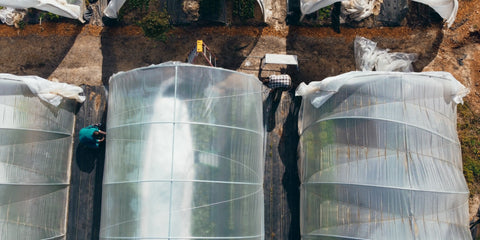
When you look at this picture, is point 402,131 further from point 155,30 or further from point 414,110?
point 155,30

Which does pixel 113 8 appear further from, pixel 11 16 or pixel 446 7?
pixel 446 7

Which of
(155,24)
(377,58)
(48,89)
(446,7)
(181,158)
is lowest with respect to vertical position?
(181,158)

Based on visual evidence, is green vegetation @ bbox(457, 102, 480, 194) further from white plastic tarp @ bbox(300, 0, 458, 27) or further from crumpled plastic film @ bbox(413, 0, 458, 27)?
white plastic tarp @ bbox(300, 0, 458, 27)

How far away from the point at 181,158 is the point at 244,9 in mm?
5843

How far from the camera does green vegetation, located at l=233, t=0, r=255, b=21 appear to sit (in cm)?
1098

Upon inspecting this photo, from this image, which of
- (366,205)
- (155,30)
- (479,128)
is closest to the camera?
(366,205)

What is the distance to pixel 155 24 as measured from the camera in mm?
9945

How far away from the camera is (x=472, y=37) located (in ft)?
36.1

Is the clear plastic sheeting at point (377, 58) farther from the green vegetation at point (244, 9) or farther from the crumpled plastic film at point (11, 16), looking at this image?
the crumpled plastic film at point (11, 16)

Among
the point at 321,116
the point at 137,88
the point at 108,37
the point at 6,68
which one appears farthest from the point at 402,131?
the point at 6,68

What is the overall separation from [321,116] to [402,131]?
2193 mm

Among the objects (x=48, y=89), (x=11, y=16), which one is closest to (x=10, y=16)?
(x=11, y=16)

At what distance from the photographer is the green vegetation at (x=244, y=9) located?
11.0 meters

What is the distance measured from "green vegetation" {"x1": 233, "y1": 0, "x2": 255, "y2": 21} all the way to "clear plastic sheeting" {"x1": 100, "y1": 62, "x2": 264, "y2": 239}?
300cm
